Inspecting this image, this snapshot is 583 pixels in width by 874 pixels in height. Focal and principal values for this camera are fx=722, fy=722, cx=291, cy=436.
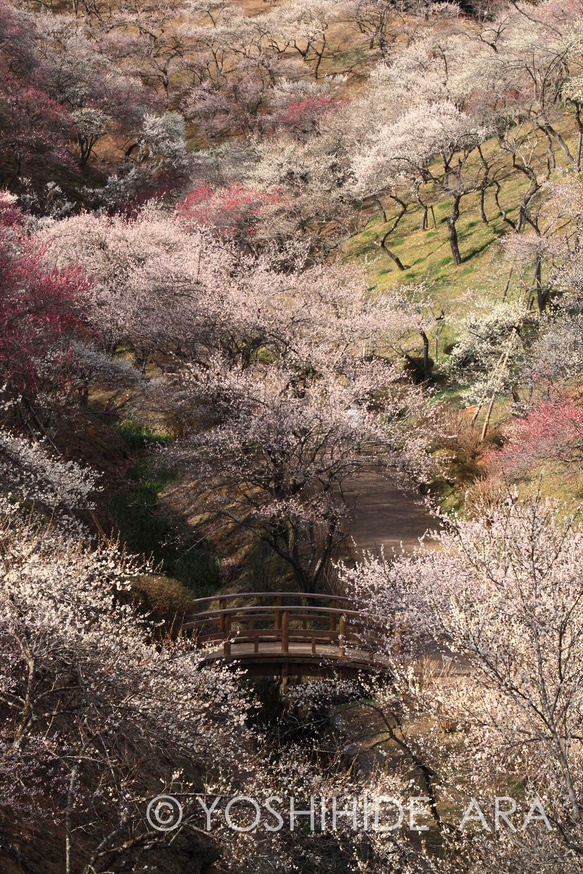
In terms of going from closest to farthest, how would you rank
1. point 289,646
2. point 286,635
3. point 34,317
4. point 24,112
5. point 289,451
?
point 286,635, point 289,646, point 289,451, point 34,317, point 24,112

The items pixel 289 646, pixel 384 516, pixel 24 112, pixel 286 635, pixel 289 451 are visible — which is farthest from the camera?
pixel 24 112

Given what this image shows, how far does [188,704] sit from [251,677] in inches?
241

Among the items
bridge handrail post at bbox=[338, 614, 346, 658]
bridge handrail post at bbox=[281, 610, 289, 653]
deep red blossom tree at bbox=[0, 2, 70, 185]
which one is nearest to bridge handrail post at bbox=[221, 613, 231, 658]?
bridge handrail post at bbox=[281, 610, 289, 653]

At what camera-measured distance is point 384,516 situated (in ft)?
79.4

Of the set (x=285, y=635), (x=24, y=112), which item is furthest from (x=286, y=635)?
(x=24, y=112)

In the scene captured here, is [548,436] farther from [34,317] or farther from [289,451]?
[34,317]

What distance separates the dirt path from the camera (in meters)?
22.3

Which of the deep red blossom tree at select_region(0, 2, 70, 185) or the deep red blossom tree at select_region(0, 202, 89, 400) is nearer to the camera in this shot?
the deep red blossom tree at select_region(0, 202, 89, 400)

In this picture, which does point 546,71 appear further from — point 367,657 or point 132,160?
point 367,657

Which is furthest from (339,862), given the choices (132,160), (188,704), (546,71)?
(132,160)

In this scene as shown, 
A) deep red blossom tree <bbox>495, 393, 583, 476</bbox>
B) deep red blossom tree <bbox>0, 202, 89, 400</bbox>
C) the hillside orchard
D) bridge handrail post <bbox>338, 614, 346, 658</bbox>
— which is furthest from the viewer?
deep red blossom tree <bbox>0, 202, 89, 400</bbox>

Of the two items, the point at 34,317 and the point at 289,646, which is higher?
the point at 34,317

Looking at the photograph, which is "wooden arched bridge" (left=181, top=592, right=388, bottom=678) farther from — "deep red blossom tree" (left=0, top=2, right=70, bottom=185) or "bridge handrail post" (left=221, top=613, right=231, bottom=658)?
"deep red blossom tree" (left=0, top=2, right=70, bottom=185)

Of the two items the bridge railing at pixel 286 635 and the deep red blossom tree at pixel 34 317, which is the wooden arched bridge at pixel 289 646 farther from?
the deep red blossom tree at pixel 34 317
